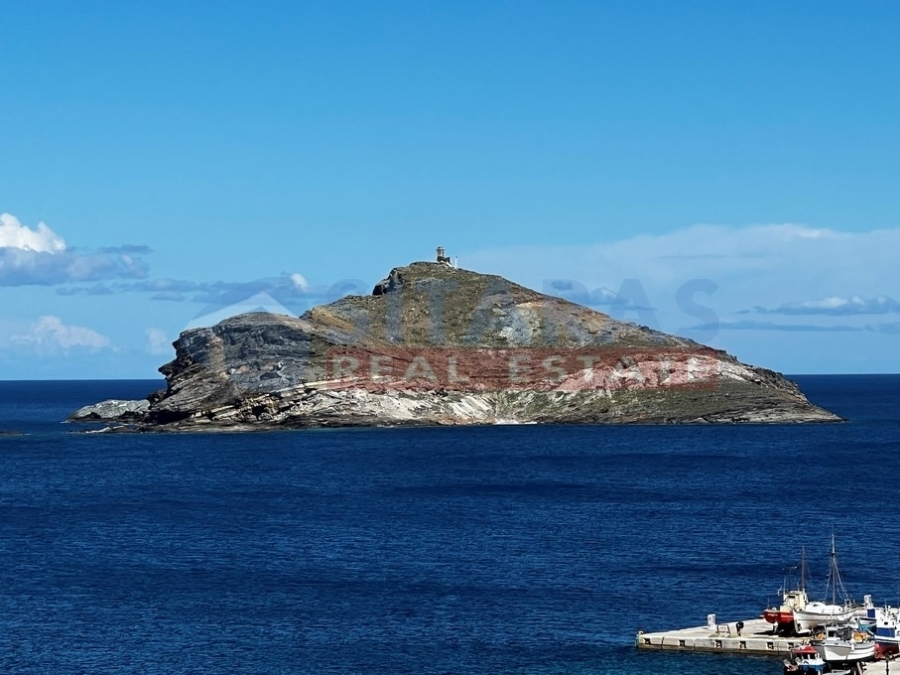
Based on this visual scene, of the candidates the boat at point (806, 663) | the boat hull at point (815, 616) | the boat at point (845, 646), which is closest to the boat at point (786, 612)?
the boat hull at point (815, 616)

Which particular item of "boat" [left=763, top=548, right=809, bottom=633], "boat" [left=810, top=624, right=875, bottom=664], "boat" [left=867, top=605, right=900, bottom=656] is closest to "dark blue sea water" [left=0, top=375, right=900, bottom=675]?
"boat" [left=810, top=624, right=875, bottom=664]

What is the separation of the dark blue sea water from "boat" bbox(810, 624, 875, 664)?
2856 millimetres

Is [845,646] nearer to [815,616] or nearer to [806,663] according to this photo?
[806,663]

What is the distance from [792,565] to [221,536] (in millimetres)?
44067

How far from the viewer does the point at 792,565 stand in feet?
317

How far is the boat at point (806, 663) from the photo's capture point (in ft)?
221

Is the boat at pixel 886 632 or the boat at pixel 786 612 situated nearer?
the boat at pixel 886 632

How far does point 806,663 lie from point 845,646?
89.9 inches

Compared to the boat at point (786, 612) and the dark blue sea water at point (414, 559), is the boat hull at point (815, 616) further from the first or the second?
the dark blue sea water at point (414, 559)

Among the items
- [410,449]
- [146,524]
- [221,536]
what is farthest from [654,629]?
[410,449]

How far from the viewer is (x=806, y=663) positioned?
2662 inches

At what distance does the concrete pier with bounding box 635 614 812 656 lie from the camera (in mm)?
73125

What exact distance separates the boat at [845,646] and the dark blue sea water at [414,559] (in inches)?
112

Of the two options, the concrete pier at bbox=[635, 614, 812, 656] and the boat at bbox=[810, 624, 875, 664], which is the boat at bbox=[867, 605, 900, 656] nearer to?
the boat at bbox=[810, 624, 875, 664]
